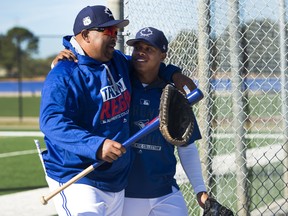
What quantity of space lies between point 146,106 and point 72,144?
2.50ft

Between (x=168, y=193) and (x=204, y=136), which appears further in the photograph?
(x=204, y=136)

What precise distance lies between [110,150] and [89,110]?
362 mm

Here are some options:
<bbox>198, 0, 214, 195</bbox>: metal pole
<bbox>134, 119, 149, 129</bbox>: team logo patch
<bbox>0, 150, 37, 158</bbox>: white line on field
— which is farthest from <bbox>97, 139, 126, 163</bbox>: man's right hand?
<bbox>0, 150, 37, 158</bbox>: white line on field

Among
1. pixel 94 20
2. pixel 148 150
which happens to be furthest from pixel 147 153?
pixel 94 20

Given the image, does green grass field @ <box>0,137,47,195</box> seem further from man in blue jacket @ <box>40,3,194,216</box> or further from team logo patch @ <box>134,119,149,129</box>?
man in blue jacket @ <box>40,3,194,216</box>

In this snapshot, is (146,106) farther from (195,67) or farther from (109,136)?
(195,67)

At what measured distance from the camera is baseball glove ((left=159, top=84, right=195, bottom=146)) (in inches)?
138

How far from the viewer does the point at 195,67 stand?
566cm

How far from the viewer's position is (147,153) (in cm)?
402

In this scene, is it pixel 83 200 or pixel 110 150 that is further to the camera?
pixel 83 200

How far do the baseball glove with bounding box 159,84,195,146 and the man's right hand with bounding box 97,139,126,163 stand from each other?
0.96 ft

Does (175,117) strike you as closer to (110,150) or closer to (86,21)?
(110,150)

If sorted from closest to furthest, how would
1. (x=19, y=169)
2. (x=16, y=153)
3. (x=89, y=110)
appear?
(x=89, y=110), (x=19, y=169), (x=16, y=153)

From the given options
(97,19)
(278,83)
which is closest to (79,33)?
(97,19)
